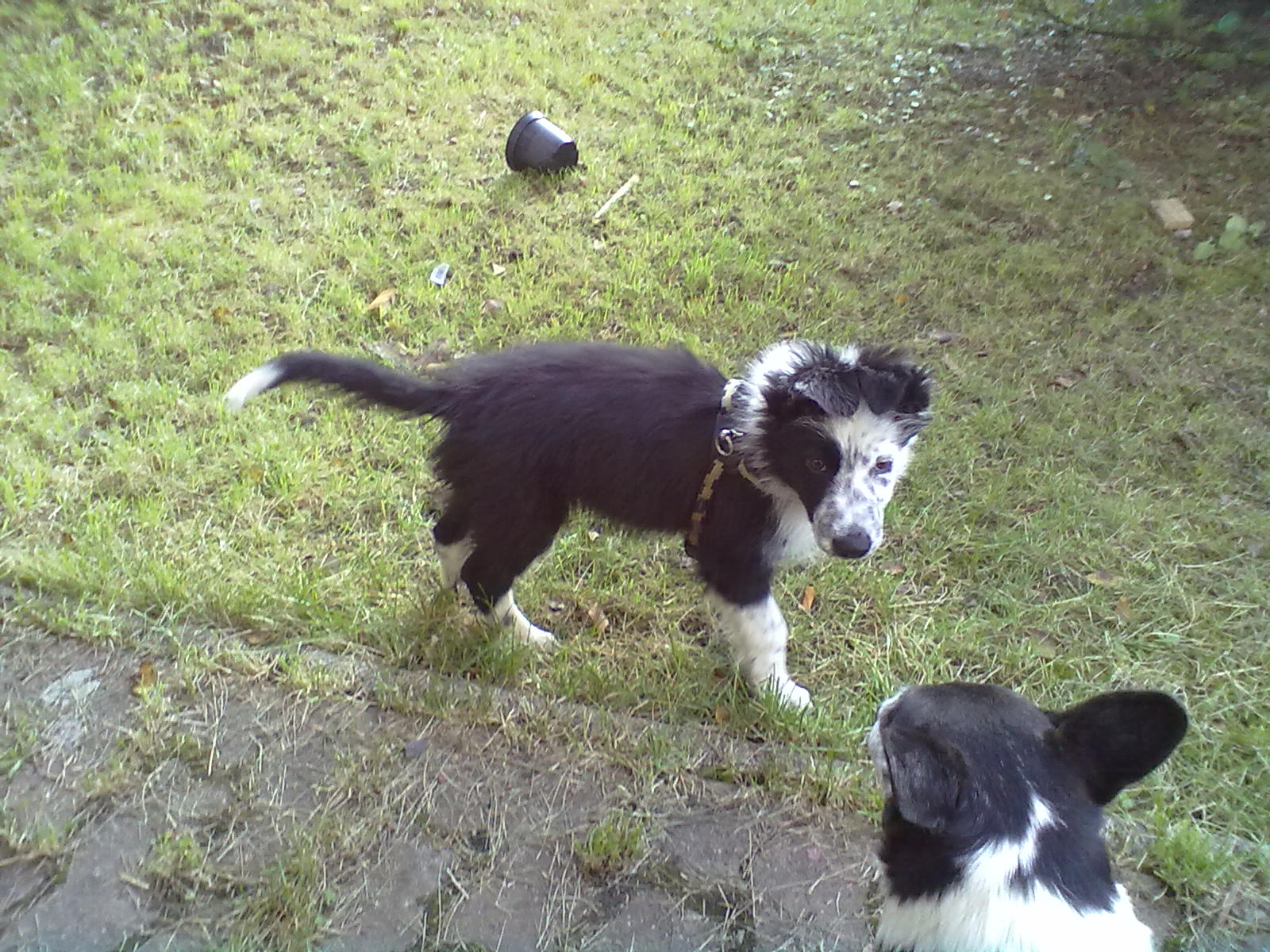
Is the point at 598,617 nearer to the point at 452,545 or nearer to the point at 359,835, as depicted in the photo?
the point at 452,545

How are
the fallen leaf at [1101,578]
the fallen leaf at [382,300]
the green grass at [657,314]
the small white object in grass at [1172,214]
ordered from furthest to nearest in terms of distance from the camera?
the small white object in grass at [1172,214] < the fallen leaf at [382,300] < the fallen leaf at [1101,578] < the green grass at [657,314]

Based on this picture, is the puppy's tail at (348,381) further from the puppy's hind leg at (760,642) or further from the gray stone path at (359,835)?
the puppy's hind leg at (760,642)

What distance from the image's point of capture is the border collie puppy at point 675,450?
231cm

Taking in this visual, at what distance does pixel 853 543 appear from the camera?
2268 mm

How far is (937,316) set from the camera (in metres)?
4.29

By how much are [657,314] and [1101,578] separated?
7.54ft

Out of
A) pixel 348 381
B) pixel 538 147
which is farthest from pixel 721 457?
pixel 538 147

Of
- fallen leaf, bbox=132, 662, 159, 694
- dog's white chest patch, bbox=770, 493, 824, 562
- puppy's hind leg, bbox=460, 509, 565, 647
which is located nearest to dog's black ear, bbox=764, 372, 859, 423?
dog's white chest patch, bbox=770, 493, 824, 562

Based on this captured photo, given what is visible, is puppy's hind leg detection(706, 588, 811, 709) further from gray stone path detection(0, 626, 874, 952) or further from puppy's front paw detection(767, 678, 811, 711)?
gray stone path detection(0, 626, 874, 952)

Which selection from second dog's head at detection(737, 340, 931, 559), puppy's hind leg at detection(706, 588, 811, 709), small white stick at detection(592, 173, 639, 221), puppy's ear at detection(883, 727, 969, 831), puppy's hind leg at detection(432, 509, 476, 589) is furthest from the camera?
small white stick at detection(592, 173, 639, 221)

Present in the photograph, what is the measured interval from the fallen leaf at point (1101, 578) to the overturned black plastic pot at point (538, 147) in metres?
3.61

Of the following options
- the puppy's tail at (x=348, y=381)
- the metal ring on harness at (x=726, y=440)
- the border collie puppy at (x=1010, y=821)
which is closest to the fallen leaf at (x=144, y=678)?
the puppy's tail at (x=348, y=381)

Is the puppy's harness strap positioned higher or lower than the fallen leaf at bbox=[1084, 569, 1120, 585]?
higher

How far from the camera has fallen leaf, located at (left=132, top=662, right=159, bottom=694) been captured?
260 cm
